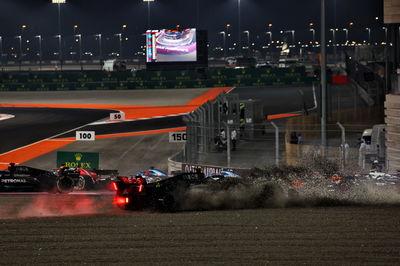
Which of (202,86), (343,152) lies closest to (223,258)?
(343,152)

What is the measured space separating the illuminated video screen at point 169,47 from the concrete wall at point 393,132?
49849mm

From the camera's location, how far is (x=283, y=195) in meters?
15.8

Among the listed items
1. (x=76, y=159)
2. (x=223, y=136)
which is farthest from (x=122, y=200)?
(x=223, y=136)

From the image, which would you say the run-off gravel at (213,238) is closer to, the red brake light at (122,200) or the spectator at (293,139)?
the red brake light at (122,200)

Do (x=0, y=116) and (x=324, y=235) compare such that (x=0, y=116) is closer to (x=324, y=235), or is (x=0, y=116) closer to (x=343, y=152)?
(x=343, y=152)

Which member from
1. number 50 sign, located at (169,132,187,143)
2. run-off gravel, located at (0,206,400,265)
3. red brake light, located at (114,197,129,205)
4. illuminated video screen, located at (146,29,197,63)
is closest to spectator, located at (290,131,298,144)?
Answer: number 50 sign, located at (169,132,187,143)

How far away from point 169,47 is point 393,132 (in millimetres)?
50334

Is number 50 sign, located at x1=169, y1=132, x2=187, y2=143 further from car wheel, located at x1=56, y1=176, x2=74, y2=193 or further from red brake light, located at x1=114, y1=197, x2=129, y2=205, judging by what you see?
red brake light, located at x1=114, y1=197, x2=129, y2=205

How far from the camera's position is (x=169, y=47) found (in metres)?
67.2

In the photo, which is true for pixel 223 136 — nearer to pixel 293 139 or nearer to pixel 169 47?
pixel 293 139

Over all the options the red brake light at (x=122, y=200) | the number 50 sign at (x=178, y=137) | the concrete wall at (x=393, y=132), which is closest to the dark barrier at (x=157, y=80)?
the number 50 sign at (x=178, y=137)

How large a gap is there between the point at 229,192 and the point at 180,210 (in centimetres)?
116

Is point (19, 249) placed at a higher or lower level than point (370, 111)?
lower

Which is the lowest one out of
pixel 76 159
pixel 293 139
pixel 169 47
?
pixel 76 159
